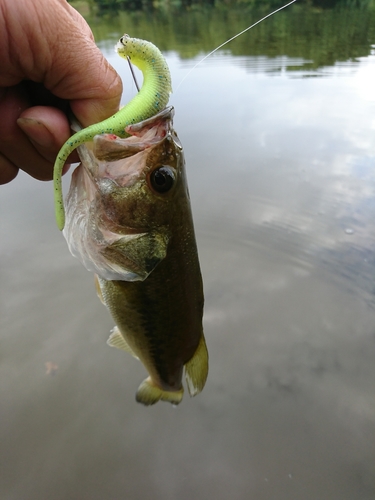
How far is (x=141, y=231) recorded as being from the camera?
4.34ft

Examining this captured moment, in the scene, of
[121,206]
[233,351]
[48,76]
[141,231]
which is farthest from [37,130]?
[233,351]

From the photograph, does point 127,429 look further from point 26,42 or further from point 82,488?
point 26,42

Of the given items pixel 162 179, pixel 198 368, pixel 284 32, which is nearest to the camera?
pixel 162 179

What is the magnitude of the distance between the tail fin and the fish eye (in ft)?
3.83

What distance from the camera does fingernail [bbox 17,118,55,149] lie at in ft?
4.39

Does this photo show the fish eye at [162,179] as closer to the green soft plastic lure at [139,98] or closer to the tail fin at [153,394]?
the green soft plastic lure at [139,98]

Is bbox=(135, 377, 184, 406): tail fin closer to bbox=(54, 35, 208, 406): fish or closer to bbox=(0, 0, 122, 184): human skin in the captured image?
bbox=(54, 35, 208, 406): fish

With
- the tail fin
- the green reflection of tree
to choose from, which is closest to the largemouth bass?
the tail fin

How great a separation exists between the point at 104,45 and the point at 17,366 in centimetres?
1249

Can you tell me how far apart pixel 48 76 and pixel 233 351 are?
2306mm

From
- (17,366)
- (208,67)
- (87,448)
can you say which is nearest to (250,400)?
(87,448)

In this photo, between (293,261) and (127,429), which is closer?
(127,429)

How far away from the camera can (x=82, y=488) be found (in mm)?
2176

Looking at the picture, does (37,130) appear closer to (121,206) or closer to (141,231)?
(121,206)
